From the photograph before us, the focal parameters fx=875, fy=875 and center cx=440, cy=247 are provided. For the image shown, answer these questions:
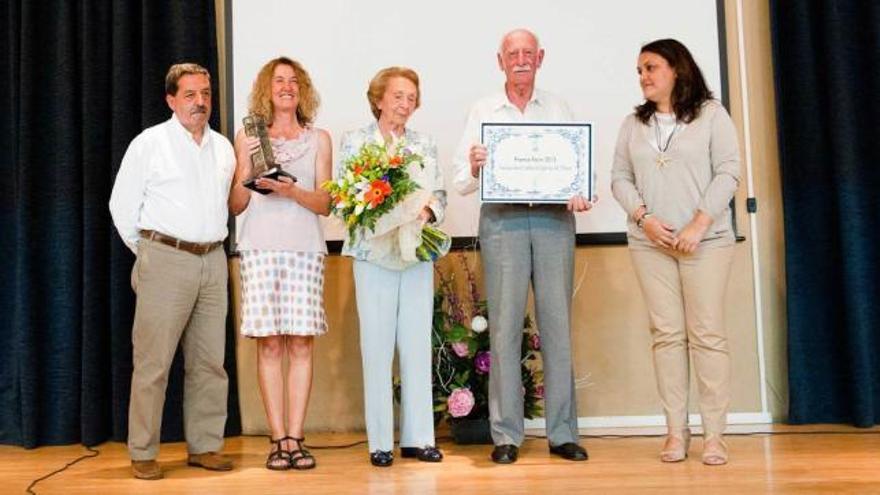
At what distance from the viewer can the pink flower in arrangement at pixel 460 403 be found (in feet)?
12.1

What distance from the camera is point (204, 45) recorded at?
13.6 feet

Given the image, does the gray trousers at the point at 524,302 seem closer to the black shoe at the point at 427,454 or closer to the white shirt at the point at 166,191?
the black shoe at the point at 427,454

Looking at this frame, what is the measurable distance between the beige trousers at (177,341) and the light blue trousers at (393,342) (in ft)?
1.82

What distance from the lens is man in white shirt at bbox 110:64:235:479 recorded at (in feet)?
10.4

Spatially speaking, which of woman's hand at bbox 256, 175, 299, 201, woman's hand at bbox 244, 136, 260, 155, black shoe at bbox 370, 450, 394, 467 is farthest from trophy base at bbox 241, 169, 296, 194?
black shoe at bbox 370, 450, 394, 467

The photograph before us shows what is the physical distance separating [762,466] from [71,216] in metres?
3.14

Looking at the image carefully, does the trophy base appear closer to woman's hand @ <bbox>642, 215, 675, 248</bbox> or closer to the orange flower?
the orange flower

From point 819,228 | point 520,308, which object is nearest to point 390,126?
point 520,308

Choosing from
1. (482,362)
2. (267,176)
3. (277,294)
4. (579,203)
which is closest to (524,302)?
(579,203)

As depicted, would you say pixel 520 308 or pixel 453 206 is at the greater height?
pixel 453 206

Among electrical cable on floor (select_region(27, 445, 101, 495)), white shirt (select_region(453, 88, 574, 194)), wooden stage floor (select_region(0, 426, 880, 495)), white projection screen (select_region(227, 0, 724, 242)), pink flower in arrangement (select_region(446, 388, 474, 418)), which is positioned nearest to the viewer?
wooden stage floor (select_region(0, 426, 880, 495))

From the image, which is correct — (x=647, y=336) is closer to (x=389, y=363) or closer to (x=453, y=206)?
(x=453, y=206)

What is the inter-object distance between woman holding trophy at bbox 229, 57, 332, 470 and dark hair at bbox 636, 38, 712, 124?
4.34ft

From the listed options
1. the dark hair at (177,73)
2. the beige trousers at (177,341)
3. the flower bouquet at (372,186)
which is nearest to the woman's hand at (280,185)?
the flower bouquet at (372,186)
